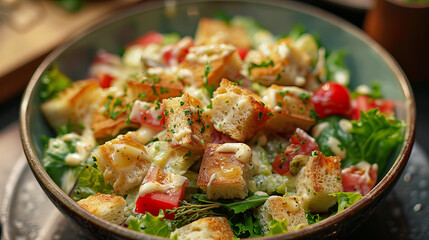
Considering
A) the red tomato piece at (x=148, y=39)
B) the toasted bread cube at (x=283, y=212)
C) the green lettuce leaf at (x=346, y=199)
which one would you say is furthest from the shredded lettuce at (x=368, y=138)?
the red tomato piece at (x=148, y=39)

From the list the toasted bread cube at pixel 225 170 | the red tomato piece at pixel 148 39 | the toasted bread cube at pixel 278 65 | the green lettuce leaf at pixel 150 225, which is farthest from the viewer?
the red tomato piece at pixel 148 39

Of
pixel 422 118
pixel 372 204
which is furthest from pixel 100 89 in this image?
pixel 422 118

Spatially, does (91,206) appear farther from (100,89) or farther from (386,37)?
(386,37)

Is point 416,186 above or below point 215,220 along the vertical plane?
below

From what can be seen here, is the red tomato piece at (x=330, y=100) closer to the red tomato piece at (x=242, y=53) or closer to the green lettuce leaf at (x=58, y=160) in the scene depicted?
the red tomato piece at (x=242, y=53)

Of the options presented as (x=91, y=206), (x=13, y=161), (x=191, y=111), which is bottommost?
(x=13, y=161)

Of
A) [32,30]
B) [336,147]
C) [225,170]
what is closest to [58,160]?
[225,170]

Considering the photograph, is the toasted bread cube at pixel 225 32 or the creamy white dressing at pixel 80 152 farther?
the toasted bread cube at pixel 225 32
